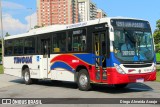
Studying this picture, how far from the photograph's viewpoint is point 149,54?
634 inches

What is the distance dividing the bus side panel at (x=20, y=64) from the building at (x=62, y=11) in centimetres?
5048

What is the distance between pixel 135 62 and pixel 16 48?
1089cm

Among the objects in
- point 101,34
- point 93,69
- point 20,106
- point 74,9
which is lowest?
point 20,106

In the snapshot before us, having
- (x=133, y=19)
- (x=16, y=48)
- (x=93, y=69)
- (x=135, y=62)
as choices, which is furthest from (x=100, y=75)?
(x=16, y=48)

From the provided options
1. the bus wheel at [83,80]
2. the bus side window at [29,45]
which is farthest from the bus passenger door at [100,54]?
the bus side window at [29,45]

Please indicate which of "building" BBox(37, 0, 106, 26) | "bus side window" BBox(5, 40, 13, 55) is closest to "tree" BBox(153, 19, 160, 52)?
"bus side window" BBox(5, 40, 13, 55)

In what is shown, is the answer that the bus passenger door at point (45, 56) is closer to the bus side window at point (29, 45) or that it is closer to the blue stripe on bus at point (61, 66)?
the blue stripe on bus at point (61, 66)

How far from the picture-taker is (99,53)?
52.3 feet

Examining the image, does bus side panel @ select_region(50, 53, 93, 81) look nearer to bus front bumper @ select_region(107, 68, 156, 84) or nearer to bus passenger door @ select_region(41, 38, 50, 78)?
bus passenger door @ select_region(41, 38, 50, 78)

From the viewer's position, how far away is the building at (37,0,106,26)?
7638 centimetres

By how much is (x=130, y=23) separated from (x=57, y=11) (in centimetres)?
6557

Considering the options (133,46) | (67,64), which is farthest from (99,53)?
(67,64)

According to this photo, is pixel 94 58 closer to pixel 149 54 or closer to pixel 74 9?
pixel 149 54

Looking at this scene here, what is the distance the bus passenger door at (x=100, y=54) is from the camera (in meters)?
15.6
